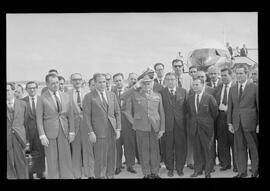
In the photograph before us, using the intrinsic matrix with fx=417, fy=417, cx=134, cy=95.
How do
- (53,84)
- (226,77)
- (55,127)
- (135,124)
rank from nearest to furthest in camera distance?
(55,127), (53,84), (135,124), (226,77)

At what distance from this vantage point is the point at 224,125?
6.68 m

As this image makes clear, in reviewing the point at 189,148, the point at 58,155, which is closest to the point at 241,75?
the point at 189,148

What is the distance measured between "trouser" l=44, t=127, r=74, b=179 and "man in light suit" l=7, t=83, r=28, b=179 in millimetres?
435

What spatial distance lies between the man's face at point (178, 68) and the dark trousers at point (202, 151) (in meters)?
0.95

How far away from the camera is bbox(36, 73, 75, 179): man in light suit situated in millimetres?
6371

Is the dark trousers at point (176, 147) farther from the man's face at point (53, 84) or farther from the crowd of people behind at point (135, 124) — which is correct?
the man's face at point (53, 84)

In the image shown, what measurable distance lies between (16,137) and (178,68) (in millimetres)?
2781

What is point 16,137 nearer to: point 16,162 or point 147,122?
point 16,162

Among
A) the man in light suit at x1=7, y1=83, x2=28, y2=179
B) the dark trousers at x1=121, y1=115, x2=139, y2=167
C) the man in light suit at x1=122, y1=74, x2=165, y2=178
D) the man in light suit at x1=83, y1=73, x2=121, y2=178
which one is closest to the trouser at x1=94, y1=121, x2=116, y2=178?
the man in light suit at x1=83, y1=73, x2=121, y2=178

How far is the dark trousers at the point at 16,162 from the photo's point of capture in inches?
257

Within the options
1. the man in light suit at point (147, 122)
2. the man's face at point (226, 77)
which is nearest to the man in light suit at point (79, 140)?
the man in light suit at point (147, 122)

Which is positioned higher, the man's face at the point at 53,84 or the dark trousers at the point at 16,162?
the man's face at the point at 53,84

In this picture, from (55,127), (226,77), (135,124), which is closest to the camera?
(55,127)

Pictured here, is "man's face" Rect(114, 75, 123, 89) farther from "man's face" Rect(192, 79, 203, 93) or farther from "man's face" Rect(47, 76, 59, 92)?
"man's face" Rect(192, 79, 203, 93)
